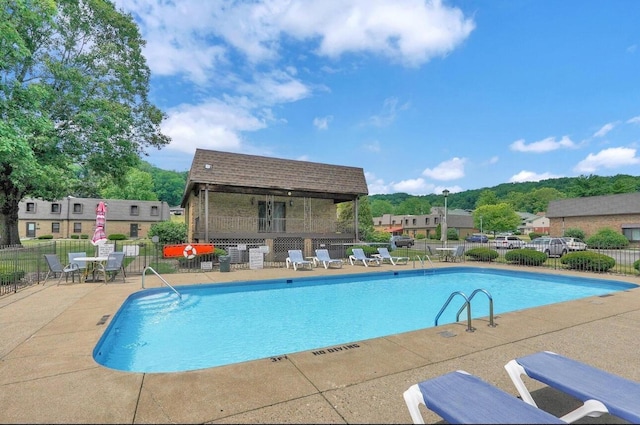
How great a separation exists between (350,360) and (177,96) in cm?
2603

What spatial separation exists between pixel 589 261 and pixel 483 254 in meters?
4.85

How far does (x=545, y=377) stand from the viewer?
2670mm

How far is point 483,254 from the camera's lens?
1786 cm

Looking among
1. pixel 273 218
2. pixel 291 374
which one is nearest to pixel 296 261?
pixel 273 218

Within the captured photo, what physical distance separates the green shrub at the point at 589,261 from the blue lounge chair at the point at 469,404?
1496 centimetres

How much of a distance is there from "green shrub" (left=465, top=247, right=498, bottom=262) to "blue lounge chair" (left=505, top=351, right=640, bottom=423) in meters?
16.2

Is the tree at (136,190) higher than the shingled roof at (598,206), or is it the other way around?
the tree at (136,190)

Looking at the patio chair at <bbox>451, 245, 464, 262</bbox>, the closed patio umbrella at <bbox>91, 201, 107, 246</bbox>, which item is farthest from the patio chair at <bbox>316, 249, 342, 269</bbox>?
the closed patio umbrella at <bbox>91, 201, 107, 246</bbox>

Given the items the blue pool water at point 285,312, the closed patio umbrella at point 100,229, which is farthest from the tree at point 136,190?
the blue pool water at point 285,312

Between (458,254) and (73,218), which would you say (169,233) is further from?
(73,218)

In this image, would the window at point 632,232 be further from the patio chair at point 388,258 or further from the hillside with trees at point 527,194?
the hillside with trees at point 527,194

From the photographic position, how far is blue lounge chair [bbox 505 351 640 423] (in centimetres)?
224

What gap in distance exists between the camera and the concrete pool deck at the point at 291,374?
9.29 ft

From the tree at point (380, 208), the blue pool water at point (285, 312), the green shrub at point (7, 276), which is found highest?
the tree at point (380, 208)
